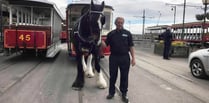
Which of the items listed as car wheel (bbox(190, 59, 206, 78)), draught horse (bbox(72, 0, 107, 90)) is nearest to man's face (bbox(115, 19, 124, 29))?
draught horse (bbox(72, 0, 107, 90))

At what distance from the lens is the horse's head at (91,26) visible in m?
7.46

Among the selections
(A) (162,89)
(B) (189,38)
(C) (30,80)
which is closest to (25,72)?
(C) (30,80)

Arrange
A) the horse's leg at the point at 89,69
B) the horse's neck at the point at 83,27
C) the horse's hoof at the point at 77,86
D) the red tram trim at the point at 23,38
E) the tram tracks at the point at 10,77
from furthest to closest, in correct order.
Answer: the red tram trim at the point at 23,38 < the horse's leg at the point at 89,69 < the horse's neck at the point at 83,27 < the horse's hoof at the point at 77,86 < the tram tracks at the point at 10,77

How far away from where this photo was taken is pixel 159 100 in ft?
22.6

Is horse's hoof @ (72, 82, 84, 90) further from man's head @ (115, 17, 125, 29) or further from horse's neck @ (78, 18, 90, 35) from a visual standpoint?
man's head @ (115, 17, 125, 29)

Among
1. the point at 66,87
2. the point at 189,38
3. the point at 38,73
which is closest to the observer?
the point at 66,87

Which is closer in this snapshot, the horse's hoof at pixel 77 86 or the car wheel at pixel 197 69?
the horse's hoof at pixel 77 86

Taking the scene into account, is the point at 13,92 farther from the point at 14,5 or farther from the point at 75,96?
the point at 14,5

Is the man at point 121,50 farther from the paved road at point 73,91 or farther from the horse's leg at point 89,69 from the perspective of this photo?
the horse's leg at point 89,69

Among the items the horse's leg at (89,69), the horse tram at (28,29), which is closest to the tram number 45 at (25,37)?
the horse tram at (28,29)

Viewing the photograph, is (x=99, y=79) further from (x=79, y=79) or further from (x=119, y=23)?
(x=119, y=23)

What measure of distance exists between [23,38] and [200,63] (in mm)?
7221

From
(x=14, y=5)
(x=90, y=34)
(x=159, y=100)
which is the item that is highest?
(x=14, y=5)

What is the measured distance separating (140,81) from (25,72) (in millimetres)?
3912
